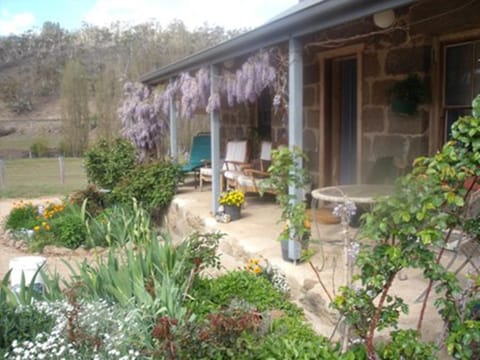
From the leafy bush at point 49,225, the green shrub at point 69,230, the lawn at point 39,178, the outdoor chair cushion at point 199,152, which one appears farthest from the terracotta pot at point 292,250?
the lawn at point 39,178

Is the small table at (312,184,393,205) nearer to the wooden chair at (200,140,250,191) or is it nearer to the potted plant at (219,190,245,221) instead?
the potted plant at (219,190,245,221)

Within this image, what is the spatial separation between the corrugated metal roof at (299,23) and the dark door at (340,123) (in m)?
1.42

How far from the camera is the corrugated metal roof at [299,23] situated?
3092 millimetres

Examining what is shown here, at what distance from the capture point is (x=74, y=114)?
60.2ft

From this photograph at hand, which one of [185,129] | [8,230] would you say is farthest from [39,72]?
[8,230]

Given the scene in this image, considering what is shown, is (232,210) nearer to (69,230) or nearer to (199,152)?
(69,230)

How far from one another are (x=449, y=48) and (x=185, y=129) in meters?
11.5

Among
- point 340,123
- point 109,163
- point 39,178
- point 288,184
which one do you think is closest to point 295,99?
point 288,184

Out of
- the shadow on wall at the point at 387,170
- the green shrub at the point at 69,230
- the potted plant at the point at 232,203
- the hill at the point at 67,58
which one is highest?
the hill at the point at 67,58

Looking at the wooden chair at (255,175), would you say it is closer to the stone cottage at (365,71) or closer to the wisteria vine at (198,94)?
the stone cottage at (365,71)

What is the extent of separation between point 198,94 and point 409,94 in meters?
2.62

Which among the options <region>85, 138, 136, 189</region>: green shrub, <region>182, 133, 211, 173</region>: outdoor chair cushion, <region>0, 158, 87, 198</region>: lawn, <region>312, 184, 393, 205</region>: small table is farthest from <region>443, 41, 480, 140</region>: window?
<region>0, 158, 87, 198</region>: lawn

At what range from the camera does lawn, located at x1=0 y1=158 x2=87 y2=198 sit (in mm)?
10970

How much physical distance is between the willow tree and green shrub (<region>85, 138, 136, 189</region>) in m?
10.7
